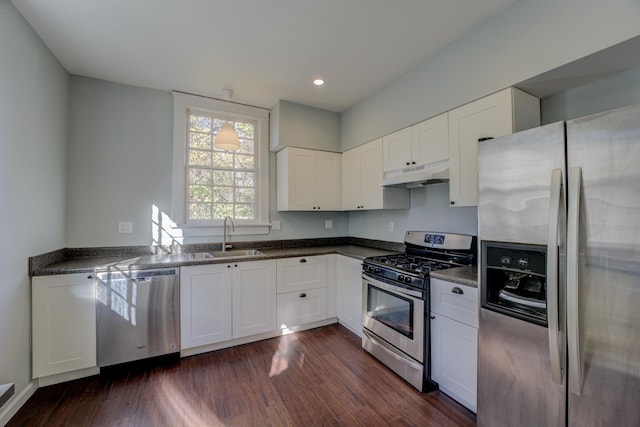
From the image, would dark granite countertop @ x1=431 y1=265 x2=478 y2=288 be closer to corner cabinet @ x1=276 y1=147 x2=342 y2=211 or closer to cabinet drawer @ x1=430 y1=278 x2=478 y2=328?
cabinet drawer @ x1=430 y1=278 x2=478 y2=328

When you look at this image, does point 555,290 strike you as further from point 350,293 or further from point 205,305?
point 205,305

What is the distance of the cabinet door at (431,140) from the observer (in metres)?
2.34

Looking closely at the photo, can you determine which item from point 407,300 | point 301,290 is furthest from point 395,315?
point 301,290

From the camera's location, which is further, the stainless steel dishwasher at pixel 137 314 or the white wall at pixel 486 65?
the stainless steel dishwasher at pixel 137 314

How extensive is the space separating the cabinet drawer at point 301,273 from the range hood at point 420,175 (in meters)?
1.19

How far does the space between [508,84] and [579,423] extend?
1955mm

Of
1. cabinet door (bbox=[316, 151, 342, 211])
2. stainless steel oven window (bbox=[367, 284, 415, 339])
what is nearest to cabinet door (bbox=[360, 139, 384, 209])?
cabinet door (bbox=[316, 151, 342, 211])

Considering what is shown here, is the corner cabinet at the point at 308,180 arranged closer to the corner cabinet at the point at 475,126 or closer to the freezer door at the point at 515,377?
the corner cabinet at the point at 475,126

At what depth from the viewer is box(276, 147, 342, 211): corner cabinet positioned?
3.46 m

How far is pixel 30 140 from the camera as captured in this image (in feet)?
6.81

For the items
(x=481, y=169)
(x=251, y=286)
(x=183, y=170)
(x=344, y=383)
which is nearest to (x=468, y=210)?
(x=481, y=169)

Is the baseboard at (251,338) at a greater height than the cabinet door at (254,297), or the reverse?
the cabinet door at (254,297)

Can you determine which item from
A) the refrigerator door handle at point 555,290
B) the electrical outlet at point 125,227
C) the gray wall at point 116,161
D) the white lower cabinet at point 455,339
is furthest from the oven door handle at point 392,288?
the electrical outlet at point 125,227

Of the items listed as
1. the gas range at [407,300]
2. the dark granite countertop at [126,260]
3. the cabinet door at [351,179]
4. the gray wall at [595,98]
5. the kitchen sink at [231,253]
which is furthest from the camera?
the cabinet door at [351,179]
